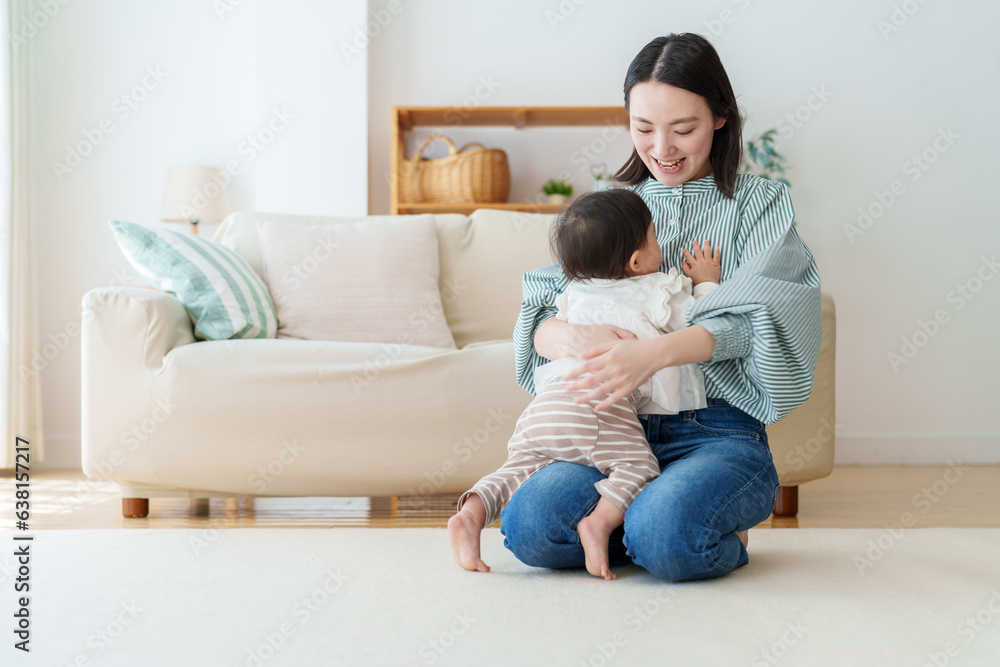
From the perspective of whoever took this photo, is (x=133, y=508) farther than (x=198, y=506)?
No

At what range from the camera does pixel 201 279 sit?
77.8 inches

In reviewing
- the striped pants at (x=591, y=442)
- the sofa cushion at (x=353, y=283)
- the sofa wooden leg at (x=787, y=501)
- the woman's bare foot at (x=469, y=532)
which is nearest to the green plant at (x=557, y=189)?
the sofa cushion at (x=353, y=283)

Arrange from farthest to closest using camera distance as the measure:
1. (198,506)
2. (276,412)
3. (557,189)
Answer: (557,189) < (198,506) < (276,412)

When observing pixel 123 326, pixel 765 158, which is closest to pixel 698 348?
pixel 123 326

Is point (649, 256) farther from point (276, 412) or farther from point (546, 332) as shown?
point (276, 412)

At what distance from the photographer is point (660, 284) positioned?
1.18 meters

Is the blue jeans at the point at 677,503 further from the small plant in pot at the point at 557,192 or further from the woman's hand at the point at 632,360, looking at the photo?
the small plant in pot at the point at 557,192

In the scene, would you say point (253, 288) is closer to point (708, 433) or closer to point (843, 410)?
point (708, 433)

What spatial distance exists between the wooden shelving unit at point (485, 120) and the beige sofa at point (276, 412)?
136 cm

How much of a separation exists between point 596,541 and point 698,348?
0.30m

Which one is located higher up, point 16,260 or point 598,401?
point 16,260

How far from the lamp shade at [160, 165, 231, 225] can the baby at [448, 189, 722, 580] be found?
220 centimetres

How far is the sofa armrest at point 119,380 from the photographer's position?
1.78 m

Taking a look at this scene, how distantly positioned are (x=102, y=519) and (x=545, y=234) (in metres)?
1.39
